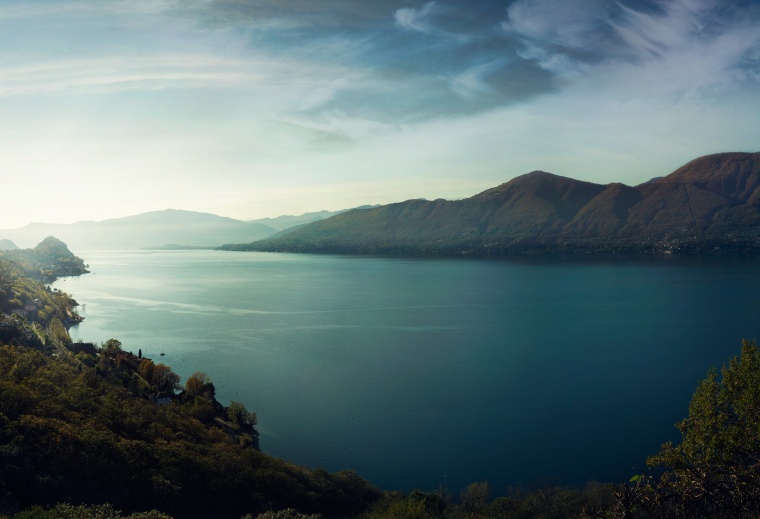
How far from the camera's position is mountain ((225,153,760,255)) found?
124 metres

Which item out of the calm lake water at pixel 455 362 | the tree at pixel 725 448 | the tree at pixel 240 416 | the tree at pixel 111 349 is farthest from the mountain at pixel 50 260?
the tree at pixel 725 448

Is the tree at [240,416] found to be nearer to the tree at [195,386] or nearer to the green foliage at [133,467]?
the tree at [195,386]

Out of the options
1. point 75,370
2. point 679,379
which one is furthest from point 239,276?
point 679,379

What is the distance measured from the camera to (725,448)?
9297 mm

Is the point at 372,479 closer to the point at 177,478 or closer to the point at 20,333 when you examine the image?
the point at 177,478

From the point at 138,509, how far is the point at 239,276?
7866 centimetres

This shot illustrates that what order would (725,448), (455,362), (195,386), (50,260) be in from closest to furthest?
(725,448), (195,386), (455,362), (50,260)

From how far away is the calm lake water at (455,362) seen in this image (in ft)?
59.3

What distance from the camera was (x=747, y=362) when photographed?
10094 mm

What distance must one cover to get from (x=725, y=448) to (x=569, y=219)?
499 ft

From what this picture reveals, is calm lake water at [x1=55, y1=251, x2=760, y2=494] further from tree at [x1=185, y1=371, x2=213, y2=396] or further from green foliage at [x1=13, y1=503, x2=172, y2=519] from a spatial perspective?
green foliage at [x1=13, y1=503, x2=172, y2=519]

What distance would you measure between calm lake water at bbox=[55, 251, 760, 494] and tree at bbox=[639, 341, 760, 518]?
6950mm

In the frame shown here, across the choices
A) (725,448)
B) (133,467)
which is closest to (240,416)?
A: (133,467)

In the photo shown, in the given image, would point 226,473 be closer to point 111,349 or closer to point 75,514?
point 75,514
